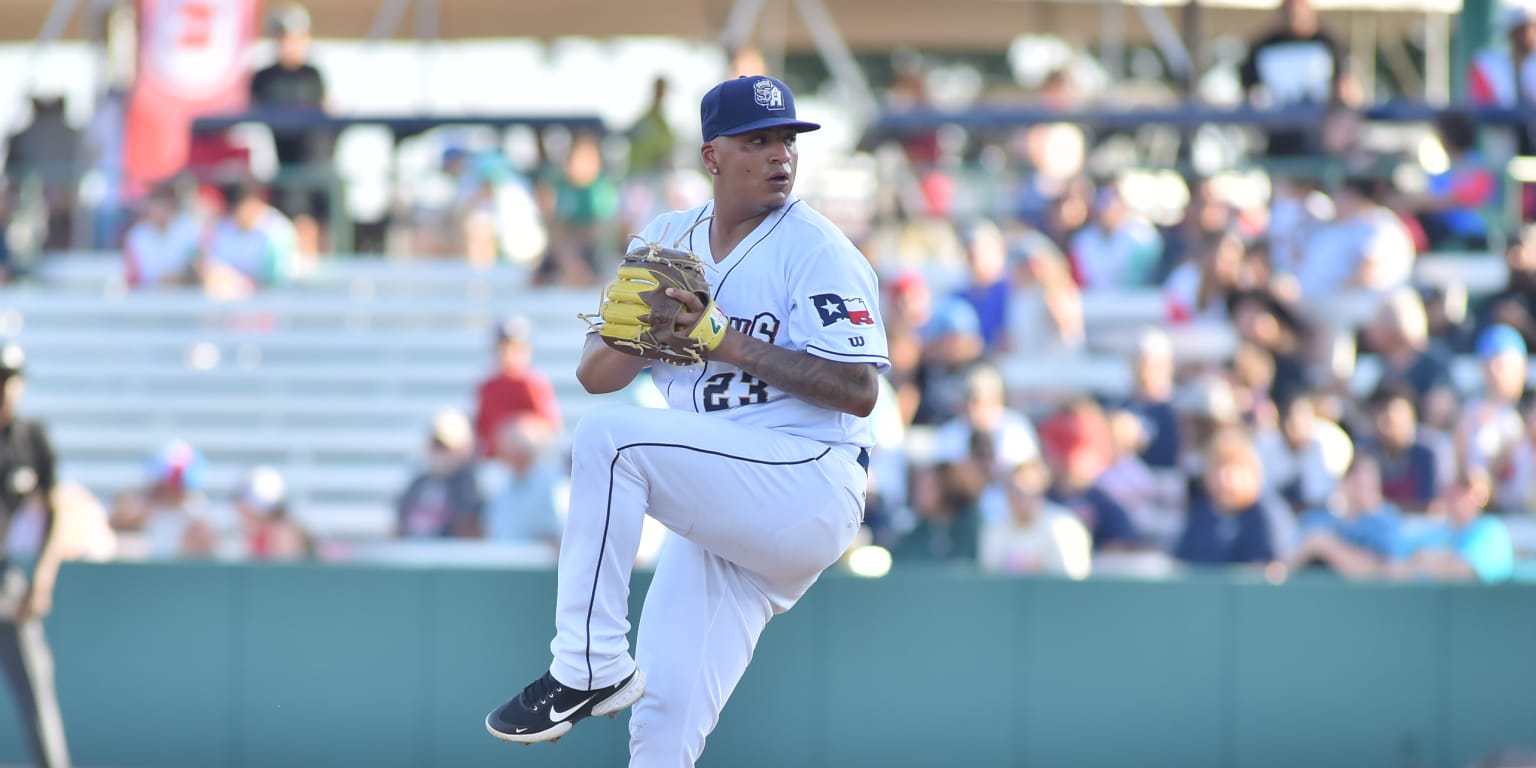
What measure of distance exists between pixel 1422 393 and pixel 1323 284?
109 centimetres

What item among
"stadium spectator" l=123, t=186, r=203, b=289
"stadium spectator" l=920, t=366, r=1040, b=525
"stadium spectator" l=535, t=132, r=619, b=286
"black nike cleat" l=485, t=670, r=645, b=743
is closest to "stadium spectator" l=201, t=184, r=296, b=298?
"stadium spectator" l=123, t=186, r=203, b=289

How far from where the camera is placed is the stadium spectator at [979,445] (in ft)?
30.8

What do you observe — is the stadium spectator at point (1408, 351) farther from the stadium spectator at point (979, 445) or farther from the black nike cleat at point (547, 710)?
the black nike cleat at point (547, 710)

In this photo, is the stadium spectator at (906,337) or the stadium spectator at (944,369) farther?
the stadium spectator at (906,337)

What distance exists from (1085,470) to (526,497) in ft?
9.19

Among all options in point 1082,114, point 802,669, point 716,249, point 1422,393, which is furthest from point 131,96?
point 716,249

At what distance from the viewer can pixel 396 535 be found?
1091 centimetres

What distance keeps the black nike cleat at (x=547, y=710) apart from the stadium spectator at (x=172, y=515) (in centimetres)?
654

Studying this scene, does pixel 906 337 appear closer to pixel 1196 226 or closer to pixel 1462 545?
pixel 1196 226

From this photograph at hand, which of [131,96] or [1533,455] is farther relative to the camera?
[131,96]

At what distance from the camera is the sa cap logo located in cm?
464

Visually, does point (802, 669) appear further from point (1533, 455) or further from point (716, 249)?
point (716, 249)

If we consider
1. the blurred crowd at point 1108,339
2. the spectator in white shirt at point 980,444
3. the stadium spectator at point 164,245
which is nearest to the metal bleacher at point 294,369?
the stadium spectator at point 164,245

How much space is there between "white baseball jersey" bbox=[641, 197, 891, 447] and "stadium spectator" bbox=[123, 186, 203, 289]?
9795mm
